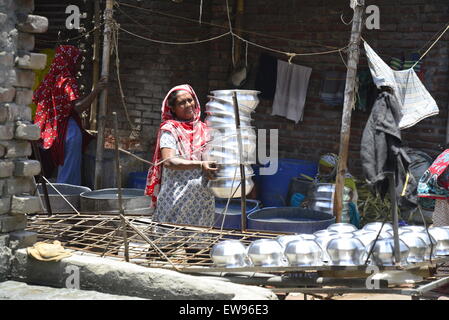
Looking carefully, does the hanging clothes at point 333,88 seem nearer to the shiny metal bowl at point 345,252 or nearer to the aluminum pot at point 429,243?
the aluminum pot at point 429,243

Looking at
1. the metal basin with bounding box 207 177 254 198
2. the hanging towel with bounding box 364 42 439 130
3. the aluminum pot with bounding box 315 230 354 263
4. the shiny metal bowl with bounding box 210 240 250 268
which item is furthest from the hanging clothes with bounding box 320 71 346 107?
the shiny metal bowl with bounding box 210 240 250 268

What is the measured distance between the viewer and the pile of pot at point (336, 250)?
3.63 metres

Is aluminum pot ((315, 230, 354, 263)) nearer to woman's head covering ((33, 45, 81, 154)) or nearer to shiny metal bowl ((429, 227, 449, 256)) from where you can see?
shiny metal bowl ((429, 227, 449, 256))

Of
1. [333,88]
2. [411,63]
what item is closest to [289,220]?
[411,63]

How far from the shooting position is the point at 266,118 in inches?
330

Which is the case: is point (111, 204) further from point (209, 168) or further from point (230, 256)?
point (230, 256)

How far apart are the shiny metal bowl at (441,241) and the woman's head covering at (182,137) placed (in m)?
1.73

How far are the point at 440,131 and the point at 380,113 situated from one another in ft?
3.88

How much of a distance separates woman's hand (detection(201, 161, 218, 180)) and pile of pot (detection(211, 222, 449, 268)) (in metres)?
0.86

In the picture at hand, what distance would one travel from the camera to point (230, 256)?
3.83 m

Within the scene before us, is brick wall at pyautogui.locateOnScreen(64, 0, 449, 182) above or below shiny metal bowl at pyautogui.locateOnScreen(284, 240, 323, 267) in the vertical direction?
above

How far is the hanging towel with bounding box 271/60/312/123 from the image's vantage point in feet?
26.3

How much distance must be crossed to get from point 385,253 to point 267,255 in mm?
631
